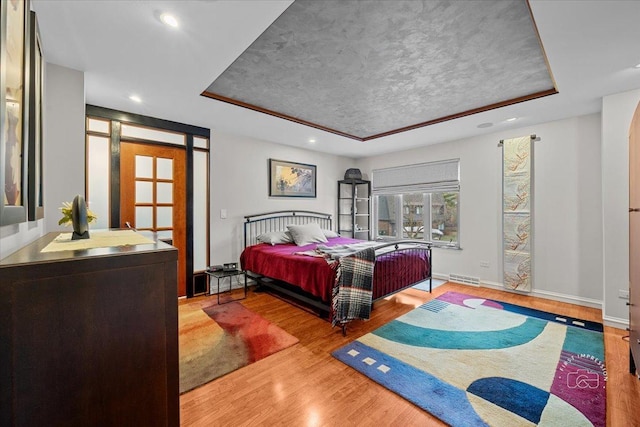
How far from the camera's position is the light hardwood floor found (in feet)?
5.42

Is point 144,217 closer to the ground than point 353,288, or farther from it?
farther from it

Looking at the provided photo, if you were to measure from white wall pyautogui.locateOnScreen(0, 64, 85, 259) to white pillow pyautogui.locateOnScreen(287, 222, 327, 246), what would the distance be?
2716 mm

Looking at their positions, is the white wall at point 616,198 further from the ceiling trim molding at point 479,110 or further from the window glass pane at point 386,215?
the window glass pane at point 386,215

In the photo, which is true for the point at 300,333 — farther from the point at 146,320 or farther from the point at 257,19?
the point at 257,19

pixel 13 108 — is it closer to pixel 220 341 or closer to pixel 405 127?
pixel 220 341

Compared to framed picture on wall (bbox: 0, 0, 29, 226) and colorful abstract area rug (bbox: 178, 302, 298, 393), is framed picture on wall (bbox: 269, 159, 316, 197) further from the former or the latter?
framed picture on wall (bbox: 0, 0, 29, 226)

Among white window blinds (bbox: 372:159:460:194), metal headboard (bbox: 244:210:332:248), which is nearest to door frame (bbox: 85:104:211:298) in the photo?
metal headboard (bbox: 244:210:332:248)

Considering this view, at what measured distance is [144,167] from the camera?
3562 millimetres

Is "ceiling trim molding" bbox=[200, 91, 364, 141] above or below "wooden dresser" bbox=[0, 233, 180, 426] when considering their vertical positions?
above

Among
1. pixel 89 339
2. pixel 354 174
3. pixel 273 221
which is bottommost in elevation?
pixel 89 339

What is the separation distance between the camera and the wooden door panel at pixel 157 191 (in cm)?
342

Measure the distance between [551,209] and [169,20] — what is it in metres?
4.89

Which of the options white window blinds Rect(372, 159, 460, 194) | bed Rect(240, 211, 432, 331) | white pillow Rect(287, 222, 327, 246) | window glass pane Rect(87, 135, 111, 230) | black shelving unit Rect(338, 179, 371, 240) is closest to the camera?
bed Rect(240, 211, 432, 331)

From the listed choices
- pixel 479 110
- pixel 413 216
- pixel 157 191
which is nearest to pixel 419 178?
pixel 413 216
